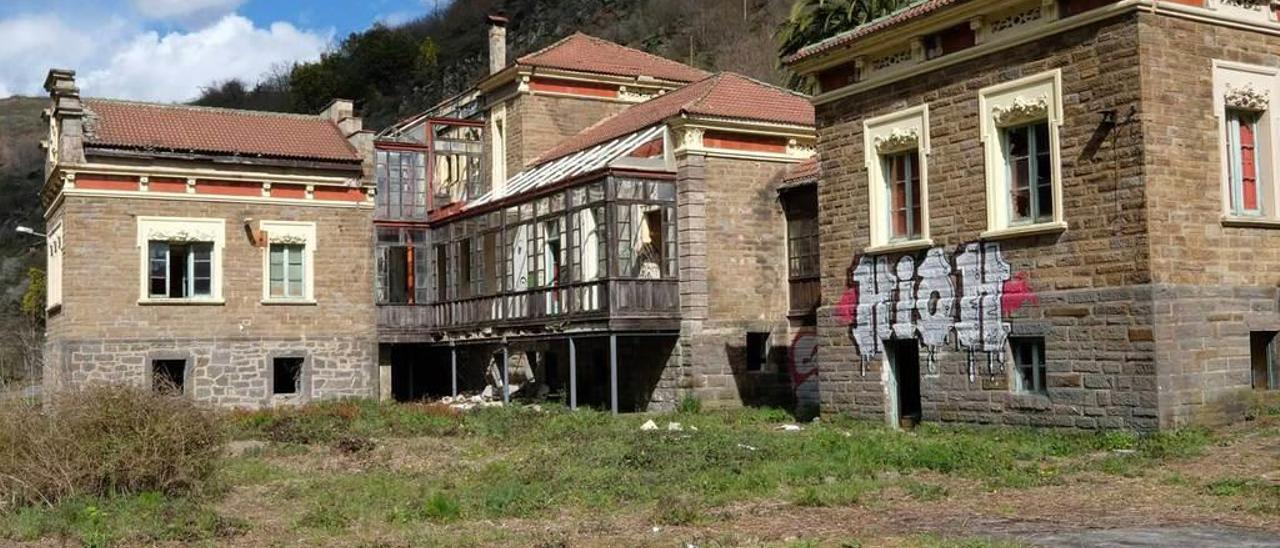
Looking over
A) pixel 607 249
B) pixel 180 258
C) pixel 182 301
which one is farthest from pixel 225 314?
pixel 607 249

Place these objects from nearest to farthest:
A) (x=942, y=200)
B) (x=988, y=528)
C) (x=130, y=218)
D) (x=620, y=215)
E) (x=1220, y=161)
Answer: (x=988, y=528)
(x=1220, y=161)
(x=942, y=200)
(x=620, y=215)
(x=130, y=218)

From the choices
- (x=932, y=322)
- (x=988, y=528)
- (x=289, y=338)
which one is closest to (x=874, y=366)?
(x=932, y=322)

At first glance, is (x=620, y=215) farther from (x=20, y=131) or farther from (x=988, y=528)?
(x=20, y=131)

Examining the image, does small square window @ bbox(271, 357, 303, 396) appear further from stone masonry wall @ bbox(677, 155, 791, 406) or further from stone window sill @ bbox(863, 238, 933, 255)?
stone window sill @ bbox(863, 238, 933, 255)

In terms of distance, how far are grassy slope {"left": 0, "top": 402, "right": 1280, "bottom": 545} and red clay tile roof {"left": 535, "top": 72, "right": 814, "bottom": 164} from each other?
8.06 m

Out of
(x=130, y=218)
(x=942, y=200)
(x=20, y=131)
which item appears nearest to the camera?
(x=942, y=200)

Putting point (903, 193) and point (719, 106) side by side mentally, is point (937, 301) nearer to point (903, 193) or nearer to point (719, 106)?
point (903, 193)

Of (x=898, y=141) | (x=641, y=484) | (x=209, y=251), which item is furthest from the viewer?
(x=209, y=251)

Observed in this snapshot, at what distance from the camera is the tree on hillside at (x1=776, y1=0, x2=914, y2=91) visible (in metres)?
34.0

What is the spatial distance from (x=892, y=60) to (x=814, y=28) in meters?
17.0

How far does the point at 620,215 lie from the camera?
24.0 m

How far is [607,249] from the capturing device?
23766 millimetres

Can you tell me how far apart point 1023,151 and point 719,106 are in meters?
9.10

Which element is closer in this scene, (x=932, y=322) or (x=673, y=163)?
(x=932, y=322)
